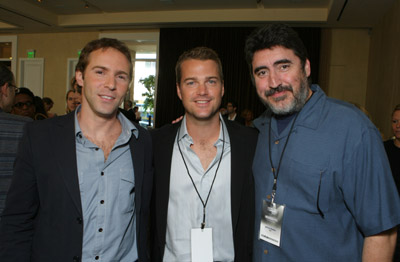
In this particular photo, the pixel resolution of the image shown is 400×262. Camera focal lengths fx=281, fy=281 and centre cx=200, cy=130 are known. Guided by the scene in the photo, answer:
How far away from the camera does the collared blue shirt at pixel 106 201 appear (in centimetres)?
148

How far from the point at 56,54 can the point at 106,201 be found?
11.5m

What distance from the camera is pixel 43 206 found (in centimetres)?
144

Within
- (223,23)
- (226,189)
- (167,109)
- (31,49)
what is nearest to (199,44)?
(223,23)

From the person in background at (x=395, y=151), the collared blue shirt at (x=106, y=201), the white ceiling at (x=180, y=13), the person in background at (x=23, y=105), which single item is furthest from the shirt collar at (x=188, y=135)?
the white ceiling at (x=180, y=13)

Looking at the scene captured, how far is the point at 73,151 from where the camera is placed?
58.3 inches

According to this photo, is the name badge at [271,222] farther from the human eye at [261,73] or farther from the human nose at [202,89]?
the human nose at [202,89]

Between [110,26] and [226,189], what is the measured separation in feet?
31.4

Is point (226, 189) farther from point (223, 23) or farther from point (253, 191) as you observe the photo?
point (223, 23)

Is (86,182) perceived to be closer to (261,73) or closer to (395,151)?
(261,73)

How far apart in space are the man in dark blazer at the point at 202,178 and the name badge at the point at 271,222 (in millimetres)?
243

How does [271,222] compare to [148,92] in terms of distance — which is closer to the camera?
[271,222]

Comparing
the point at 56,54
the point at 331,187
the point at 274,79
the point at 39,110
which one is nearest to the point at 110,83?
the point at 274,79

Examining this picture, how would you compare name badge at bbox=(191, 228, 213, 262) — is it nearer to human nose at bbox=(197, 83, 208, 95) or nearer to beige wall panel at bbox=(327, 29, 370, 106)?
human nose at bbox=(197, 83, 208, 95)

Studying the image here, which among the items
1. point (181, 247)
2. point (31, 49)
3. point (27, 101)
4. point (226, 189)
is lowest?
point (181, 247)
